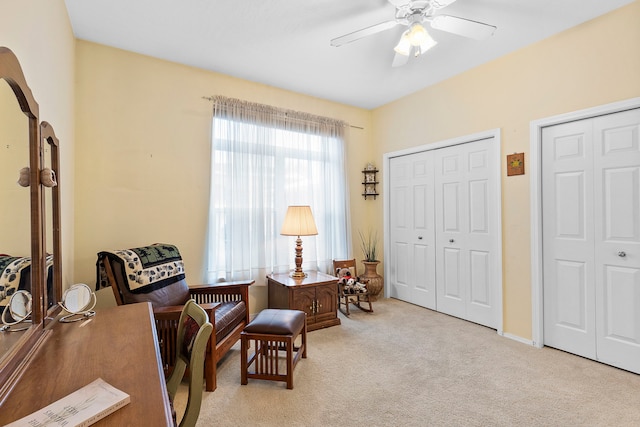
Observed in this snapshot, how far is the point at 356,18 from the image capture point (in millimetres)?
2379

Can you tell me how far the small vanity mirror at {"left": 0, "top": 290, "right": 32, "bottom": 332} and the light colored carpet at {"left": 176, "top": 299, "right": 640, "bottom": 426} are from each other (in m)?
1.10

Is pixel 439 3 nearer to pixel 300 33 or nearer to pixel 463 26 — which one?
pixel 463 26

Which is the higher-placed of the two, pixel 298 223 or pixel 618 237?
pixel 298 223

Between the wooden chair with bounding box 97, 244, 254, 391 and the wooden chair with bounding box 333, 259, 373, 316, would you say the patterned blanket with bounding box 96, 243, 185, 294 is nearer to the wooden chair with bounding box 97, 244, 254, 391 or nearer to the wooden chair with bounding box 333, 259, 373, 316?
the wooden chair with bounding box 97, 244, 254, 391

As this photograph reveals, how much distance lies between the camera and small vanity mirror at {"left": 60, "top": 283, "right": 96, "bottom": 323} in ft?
4.88

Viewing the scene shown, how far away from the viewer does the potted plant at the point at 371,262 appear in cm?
394

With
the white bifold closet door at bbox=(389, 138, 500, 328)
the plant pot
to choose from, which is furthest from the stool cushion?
the white bifold closet door at bbox=(389, 138, 500, 328)

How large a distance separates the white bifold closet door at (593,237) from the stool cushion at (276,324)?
224 centimetres

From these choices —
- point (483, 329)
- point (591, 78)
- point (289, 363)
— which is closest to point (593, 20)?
point (591, 78)

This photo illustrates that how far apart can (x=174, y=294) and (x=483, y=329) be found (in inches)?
116

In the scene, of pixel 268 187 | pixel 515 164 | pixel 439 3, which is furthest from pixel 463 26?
pixel 268 187

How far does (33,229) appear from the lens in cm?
121

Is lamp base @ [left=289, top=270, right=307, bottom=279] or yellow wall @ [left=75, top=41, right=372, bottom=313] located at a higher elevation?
yellow wall @ [left=75, top=41, right=372, bottom=313]

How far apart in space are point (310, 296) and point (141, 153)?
83.5 inches
